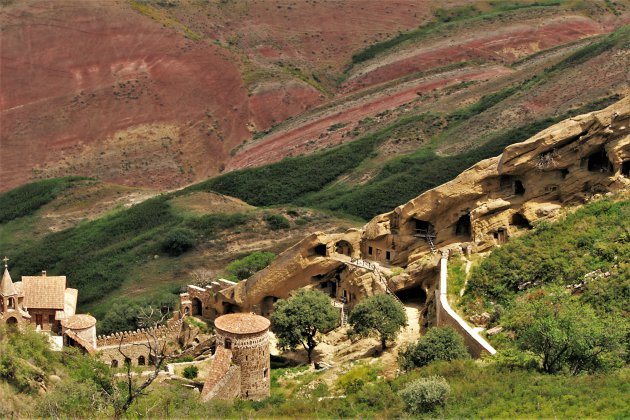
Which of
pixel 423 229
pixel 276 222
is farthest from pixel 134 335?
pixel 276 222

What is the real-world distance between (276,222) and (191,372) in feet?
132

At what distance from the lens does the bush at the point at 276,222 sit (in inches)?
3046

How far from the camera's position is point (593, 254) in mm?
35594

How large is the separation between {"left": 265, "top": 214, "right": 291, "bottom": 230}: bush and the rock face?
31717 mm

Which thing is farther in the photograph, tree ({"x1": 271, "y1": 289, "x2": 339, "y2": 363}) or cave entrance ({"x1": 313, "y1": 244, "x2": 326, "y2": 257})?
cave entrance ({"x1": 313, "y1": 244, "x2": 326, "y2": 257})

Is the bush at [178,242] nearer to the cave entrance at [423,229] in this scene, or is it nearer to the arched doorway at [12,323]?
the cave entrance at [423,229]

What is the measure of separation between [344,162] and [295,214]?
22098mm

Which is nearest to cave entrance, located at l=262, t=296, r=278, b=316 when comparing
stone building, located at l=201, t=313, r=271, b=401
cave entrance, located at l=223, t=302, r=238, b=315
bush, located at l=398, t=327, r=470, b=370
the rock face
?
the rock face

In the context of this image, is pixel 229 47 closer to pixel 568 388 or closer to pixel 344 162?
pixel 344 162

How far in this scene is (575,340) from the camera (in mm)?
27578

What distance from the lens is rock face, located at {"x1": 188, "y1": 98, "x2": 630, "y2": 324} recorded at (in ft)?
133

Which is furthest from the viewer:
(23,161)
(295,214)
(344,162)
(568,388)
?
(23,161)

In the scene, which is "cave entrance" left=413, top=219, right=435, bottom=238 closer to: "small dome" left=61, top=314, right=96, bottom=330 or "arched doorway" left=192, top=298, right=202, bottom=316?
"arched doorway" left=192, top=298, right=202, bottom=316

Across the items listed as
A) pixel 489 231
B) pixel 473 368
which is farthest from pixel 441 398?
pixel 489 231
